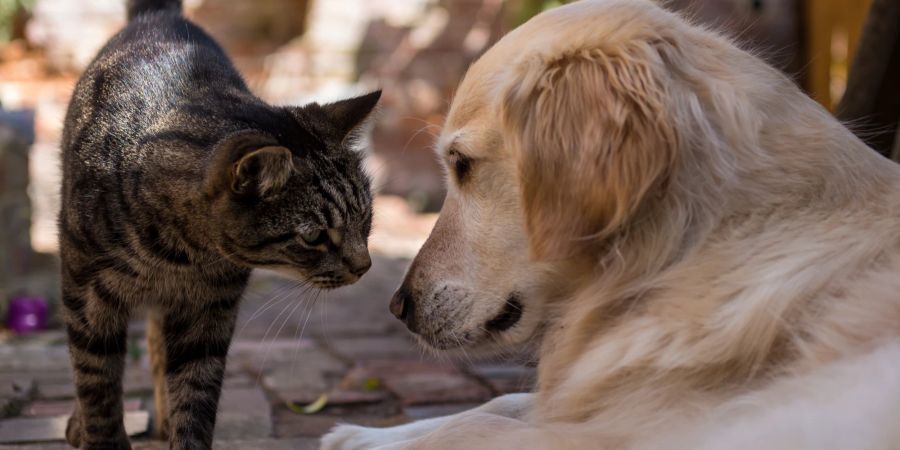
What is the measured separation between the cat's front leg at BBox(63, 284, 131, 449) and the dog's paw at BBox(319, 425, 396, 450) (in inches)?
22.8

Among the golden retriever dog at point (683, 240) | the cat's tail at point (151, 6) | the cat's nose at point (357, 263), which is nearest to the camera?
the golden retriever dog at point (683, 240)

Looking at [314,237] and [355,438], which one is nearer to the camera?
[355,438]

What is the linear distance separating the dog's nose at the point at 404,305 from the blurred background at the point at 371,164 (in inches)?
13.5

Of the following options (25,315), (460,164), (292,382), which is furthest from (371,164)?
(460,164)

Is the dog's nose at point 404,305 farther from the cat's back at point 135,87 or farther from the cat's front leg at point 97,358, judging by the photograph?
the cat's back at point 135,87

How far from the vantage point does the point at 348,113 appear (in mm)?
3031

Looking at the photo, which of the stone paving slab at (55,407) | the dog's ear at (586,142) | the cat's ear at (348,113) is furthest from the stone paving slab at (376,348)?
the dog's ear at (586,142)

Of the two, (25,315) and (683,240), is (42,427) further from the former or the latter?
(683,240)

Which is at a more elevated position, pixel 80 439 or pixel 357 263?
pixel 357 263

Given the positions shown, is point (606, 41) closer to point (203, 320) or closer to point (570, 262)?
point (570, 262)

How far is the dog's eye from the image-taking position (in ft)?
7.73

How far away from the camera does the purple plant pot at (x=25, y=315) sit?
15.3 ft

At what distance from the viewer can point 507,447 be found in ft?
6.86

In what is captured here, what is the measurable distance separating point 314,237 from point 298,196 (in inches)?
5.5
